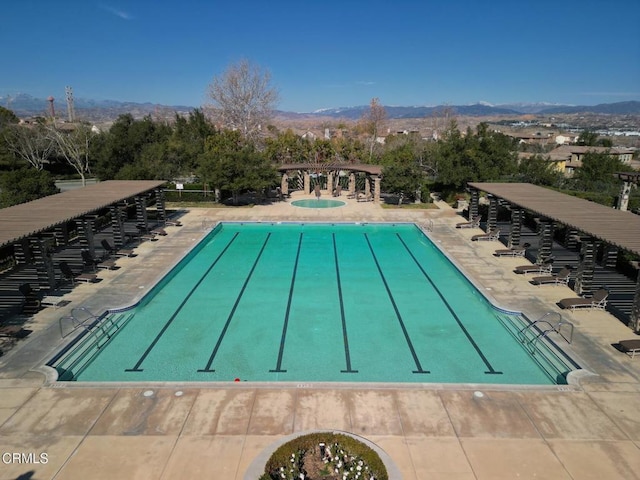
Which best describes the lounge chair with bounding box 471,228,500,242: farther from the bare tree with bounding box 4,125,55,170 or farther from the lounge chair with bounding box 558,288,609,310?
the bare tree with bounding box 4,125,55,170

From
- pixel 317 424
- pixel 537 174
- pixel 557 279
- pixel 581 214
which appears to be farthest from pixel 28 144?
pixel 581 214

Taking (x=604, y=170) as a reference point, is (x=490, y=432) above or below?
below

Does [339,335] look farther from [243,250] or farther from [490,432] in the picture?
[243,250]

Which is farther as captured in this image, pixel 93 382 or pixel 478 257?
pixel 478 257

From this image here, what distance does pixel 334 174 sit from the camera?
35.2 metres

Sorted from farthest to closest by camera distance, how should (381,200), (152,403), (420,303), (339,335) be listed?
(381,200) → (420,303) → (339,335) → (152,403)

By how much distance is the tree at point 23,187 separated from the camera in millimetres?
21938

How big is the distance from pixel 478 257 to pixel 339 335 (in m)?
8.70

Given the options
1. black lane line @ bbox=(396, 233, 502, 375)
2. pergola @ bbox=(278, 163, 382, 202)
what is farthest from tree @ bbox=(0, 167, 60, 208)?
black lane line @ bbox=(396, 233, 502, 375)

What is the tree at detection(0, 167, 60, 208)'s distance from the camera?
2194cm

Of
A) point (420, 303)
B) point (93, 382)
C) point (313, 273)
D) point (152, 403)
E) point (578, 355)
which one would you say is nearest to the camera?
point (152, 403)

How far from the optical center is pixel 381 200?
3108cm

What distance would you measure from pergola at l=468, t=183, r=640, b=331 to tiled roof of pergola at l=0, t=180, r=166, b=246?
16876 mm

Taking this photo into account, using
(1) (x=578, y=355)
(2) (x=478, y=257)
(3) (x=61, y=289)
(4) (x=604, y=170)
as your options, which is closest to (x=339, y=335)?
(1) (x=578, y=355)
